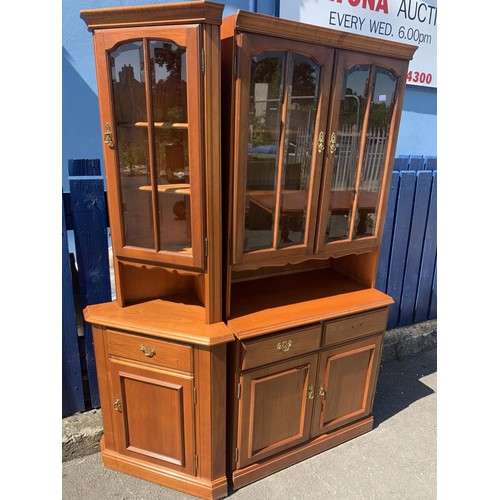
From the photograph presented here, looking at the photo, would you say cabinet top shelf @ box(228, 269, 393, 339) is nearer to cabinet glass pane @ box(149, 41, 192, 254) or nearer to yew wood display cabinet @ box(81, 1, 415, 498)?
yew wood display cabinet @ box(81, 1, 415, 498)

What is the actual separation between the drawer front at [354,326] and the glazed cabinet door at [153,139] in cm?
77

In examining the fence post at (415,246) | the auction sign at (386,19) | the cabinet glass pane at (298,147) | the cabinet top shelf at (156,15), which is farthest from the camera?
the auction sign at (386,19)

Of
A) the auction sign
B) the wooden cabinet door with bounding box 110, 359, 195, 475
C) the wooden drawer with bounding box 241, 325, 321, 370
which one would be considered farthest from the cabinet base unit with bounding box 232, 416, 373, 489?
the auction sign

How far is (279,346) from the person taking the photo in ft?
5.60

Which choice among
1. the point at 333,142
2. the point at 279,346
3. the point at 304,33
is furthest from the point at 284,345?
the point at 304,33

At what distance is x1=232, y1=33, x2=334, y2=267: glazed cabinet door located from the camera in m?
1.42

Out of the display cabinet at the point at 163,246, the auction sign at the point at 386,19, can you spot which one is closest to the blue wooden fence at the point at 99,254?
the display cabinet at the point at 163,246

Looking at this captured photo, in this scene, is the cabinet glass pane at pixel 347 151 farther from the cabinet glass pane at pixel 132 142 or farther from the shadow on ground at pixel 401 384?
the shadow on ground at pixel 401 384

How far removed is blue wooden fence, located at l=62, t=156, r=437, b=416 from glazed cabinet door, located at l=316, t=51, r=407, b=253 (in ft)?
2.71

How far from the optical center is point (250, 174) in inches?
60.2

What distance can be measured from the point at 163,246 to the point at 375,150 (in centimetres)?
111

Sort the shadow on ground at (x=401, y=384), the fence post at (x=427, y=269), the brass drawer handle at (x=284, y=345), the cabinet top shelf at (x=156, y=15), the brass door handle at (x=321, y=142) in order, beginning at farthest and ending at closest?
the fence post at (x=427, y=269) → the shadow on ground at (x=401, y=384) → the brass drawer handle at (x=284, y=345) → the brass door handle at (x=321, y=142) → the cabinet top shelf at (x=156, y=15)

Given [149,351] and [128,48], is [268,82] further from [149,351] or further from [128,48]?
[149,351]

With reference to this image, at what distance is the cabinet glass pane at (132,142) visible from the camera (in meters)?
1.37
